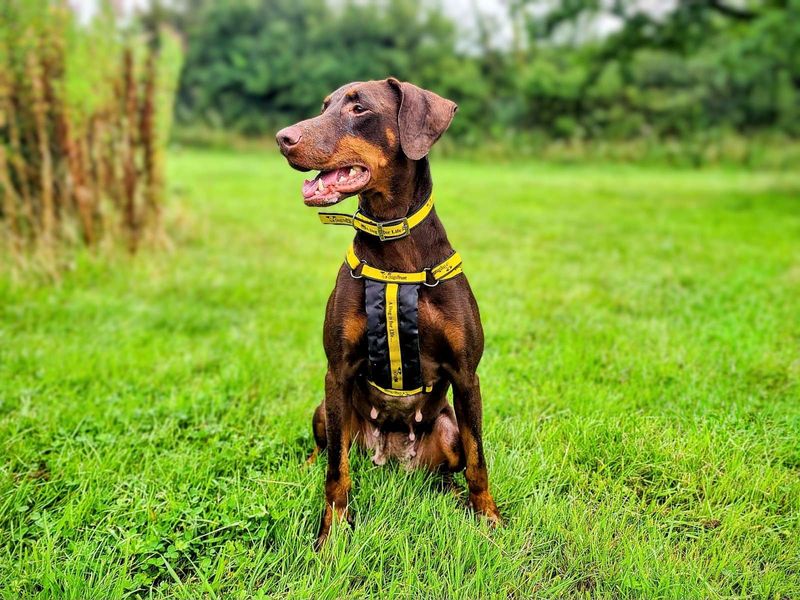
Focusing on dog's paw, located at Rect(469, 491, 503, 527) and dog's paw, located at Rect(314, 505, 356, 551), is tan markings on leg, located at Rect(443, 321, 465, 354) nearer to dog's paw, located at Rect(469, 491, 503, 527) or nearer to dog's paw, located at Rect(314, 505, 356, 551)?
dog's paw, located at Rect(469, 491, 503, 527)

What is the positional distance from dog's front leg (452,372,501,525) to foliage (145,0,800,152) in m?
20.6

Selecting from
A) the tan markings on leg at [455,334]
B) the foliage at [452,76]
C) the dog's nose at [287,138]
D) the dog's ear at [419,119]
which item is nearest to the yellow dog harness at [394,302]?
the tan markings on leg at [455,334]

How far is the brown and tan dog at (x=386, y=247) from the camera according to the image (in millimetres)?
1994

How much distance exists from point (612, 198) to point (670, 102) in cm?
1553

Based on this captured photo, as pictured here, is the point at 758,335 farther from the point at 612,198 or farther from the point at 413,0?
the point at 413,0

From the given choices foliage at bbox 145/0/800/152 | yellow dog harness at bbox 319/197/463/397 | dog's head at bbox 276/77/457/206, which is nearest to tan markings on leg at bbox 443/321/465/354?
yellow dog harness at bbox 319/197/463/397

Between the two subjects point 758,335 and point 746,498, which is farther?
point 758,335

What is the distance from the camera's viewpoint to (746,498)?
237cm

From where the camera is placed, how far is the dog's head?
6.43ft

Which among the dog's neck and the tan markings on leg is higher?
the dog's neck

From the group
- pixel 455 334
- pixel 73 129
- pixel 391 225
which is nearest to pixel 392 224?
pixel 391 225

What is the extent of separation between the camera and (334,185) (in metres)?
1.98

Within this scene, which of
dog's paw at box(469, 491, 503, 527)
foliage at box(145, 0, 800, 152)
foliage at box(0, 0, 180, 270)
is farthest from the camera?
foliage at box(145, 0, 800, 152)

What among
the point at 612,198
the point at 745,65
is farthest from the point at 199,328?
the point at 745,65
